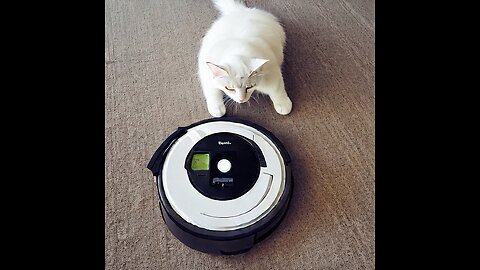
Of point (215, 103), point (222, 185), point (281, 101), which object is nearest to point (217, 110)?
point (215, 103)

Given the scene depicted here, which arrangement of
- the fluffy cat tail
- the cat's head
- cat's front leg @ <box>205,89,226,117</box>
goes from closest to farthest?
the cat's head → cat's front leg @ <box>205,89,226,117</box> → the fluffy cat tail

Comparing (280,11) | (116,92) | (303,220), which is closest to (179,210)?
(303,220)

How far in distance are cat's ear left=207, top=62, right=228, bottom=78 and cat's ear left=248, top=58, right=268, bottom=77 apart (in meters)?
0.07

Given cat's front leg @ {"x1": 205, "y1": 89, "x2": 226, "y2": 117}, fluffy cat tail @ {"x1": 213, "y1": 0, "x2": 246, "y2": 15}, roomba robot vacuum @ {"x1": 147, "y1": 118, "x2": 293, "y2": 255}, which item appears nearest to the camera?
roomba robot vacuum @ {"x1": 147, "y1": 118, "x2": 293, "y2": 255}

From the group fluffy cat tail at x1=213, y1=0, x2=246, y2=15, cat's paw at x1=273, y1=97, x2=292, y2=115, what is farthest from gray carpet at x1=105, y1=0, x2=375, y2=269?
fluffy cat tail at x1=213, y1=0, x2=246, y2=15

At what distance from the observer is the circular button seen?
1076 mm

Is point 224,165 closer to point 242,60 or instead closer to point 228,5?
point 242,60

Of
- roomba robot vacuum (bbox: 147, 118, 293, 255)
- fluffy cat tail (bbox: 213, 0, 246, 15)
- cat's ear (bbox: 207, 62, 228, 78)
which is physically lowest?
roomba robot vacuum (bbox: 147, 118, 293, 255)

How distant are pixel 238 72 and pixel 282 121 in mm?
282

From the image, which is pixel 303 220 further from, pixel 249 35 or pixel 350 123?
pixel 249 35

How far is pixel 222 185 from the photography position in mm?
1050

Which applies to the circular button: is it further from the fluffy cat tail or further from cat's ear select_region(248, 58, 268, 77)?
the fluffy cat tail

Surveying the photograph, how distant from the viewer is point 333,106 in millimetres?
1381

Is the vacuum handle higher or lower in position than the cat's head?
lower
